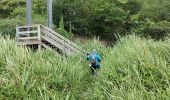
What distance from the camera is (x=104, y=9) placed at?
2730 centimetres

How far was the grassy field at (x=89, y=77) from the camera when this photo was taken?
7.89 m

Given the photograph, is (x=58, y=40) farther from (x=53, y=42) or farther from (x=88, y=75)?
(x=88, y=75)

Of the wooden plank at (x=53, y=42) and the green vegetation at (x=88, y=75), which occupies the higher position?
the green vegetation at (x=88, y=75)

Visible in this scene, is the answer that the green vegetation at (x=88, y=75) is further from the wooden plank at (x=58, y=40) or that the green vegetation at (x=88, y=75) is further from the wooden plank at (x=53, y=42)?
the wooden plank at (x=53, y=42)

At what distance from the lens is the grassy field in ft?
25.9

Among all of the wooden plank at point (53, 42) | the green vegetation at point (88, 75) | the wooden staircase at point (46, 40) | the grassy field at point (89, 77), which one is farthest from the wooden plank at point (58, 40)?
the grassy field at point (89, 77)

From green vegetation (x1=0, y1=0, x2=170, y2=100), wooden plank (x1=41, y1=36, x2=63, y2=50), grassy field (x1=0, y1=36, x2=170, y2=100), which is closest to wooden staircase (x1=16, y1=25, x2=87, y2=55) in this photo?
wooden plank (x1=41, y1=36, x2=63, y2=50)

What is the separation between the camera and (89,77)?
10516 millimetres

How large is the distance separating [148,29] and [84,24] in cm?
448

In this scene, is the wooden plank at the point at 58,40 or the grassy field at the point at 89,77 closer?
the grassy field at the point at 89,77

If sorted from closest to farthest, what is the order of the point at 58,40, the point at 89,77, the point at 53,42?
the point at 89,77 < the point at 58,40 < the point at 53,42

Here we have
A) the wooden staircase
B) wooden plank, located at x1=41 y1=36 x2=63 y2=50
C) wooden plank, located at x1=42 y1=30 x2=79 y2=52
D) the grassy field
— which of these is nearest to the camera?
the grassy field

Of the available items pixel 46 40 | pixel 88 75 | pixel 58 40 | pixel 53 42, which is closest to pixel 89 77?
pixel 88 75

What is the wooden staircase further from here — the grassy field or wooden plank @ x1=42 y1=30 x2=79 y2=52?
the grassy field
